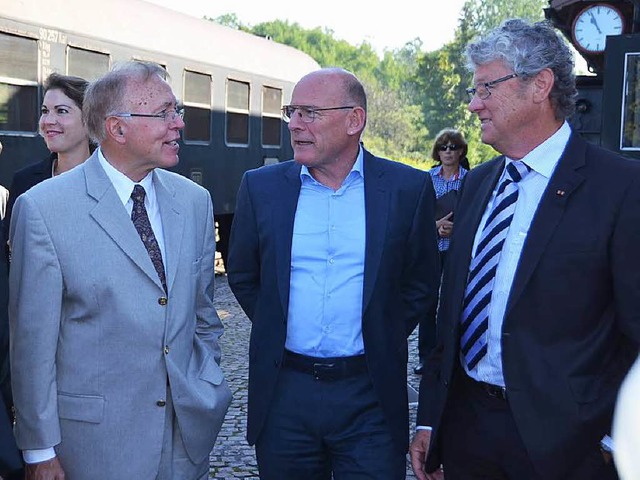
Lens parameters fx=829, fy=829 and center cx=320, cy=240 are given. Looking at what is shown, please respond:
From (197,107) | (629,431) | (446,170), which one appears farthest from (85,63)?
(629,431)

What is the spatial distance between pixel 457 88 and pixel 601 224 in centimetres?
5927

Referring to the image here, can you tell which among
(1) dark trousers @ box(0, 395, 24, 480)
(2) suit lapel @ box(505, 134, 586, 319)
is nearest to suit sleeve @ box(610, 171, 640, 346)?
(2) suit lapel @ box(505, 134, 586, 319)

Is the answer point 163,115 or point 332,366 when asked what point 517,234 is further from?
point 163,115

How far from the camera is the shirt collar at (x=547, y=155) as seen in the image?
2672 mm

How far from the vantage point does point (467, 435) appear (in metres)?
2.79

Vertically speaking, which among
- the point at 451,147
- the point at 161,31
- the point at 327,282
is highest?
the point at 161,31

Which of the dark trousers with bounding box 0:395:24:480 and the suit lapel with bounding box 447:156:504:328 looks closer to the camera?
the dark trousers with bounding box 0:395:24:480

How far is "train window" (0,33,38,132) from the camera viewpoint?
8570 millimetres

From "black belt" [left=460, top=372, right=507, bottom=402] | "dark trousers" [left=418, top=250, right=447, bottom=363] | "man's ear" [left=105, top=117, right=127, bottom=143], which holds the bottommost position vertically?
"dark trousers" [left=418, top=250, right=447, bottom=363]

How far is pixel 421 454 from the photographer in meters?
3.03

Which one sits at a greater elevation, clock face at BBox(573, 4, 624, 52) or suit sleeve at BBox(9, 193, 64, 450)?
clock face at BBox(573, 4, 624, 52)

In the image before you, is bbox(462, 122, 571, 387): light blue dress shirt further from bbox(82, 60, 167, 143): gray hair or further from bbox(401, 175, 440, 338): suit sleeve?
bbox(82, 60, 167, 143): gray hair

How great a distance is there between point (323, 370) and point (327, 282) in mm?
326

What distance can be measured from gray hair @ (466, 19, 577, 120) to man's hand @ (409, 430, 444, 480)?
1.22 metres
